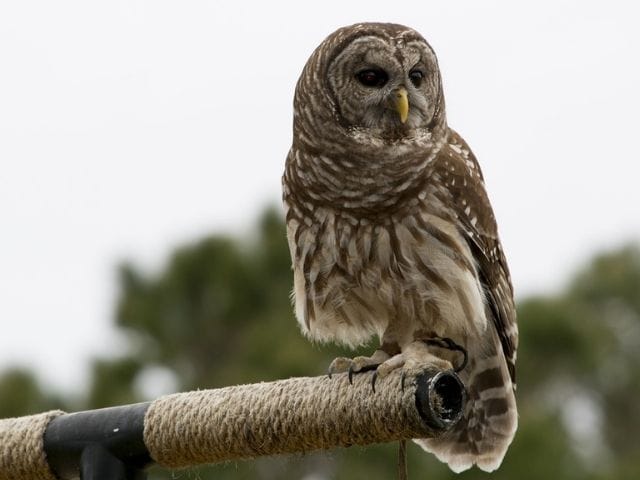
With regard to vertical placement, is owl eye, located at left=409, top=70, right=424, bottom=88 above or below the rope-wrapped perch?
above

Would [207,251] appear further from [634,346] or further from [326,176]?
[634,346]

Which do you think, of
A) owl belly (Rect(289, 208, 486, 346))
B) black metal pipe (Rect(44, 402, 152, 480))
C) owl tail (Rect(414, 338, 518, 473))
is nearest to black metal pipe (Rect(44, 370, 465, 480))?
black metal pipe (Rect(44, 402, 152, 480))

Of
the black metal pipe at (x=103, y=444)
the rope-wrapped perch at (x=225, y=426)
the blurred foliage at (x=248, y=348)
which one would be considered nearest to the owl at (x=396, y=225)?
the rope-wrapped perch at (x=225, y=426)

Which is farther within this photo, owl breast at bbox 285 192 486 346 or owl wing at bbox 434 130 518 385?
owl wing at bbox 434 130 518 385

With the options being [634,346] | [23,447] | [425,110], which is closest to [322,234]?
[425,110]

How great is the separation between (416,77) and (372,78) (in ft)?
0.44

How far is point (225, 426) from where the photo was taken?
3.04 metres

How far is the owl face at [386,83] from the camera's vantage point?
3.82 m

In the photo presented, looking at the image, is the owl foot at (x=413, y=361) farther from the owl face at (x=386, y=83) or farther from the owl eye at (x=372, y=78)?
the owl eye at (x=372, y=78)

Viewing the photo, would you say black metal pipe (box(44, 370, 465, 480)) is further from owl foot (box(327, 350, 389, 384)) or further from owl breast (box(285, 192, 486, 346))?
owl breast (box(285, 192, 486, 346))

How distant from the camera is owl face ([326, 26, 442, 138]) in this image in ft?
12.5

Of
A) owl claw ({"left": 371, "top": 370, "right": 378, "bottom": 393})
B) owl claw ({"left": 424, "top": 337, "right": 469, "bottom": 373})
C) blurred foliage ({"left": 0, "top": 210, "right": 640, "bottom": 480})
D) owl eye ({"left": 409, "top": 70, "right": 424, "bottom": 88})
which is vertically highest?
owl eye ({"left": 409, "top": 70, "right": 424, "bottom": 88})

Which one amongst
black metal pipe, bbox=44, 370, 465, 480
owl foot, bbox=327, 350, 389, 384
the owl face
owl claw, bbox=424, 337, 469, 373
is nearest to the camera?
black metal pipe, bbox=44, 370, 465, 480

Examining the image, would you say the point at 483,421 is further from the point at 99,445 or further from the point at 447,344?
the point at 99,445
